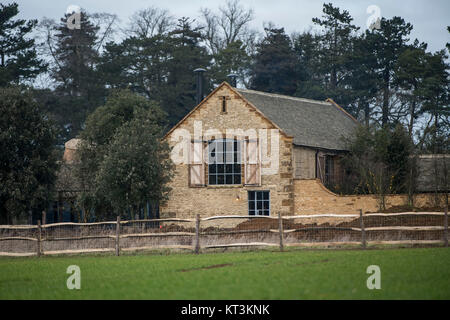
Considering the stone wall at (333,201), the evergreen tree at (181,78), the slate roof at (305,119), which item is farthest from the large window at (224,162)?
the evergreen tree at (181,78)

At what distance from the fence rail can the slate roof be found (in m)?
9.12

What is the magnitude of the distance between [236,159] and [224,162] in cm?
62

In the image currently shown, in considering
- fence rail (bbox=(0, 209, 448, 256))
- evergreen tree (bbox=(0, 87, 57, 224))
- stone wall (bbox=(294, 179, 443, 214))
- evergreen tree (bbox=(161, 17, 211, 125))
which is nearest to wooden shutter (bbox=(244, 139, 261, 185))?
stone wall (bbox=(294, 179, 443, 214))

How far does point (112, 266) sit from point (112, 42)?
41237mm

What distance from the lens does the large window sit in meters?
34.8

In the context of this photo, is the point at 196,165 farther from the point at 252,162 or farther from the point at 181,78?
the point at 181,78

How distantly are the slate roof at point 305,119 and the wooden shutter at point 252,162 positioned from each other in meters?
1.96

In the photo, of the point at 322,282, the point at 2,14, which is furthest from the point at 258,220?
the point at 2,14

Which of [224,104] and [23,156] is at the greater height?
[224,104]

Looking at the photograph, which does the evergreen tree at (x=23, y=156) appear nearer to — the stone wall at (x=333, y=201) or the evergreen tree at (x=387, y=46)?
the stone wall at (x=333, y=201)

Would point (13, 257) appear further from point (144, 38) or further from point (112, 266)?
point (144, 38)

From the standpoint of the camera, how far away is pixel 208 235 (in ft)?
81.0

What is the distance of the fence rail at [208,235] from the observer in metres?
23.7

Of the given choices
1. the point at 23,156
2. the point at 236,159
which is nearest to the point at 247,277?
the point at 236,159
